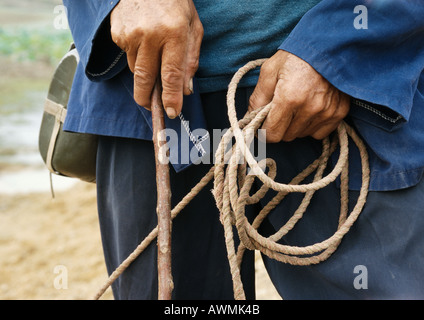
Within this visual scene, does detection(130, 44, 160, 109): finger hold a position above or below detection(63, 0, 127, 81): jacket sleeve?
below

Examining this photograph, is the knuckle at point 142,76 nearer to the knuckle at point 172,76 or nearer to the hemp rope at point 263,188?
the knuckle at point 172,76

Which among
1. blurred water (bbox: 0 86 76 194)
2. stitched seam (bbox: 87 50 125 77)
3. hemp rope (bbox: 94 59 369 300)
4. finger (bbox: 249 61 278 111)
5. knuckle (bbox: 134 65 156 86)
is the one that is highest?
stitched seam (bbox: 87 50 125 77)

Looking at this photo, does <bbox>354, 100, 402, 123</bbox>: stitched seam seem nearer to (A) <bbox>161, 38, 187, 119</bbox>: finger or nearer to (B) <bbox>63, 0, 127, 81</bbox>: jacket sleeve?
(A) <bbox>161, 38, 187, 119</bbox>: finger

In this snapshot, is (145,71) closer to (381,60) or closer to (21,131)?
(381,60)

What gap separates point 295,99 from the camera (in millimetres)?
888

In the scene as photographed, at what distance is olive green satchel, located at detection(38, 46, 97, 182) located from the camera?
4.05ft

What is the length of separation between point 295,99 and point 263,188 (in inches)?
8.2

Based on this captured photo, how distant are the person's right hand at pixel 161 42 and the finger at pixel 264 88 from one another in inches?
5.2

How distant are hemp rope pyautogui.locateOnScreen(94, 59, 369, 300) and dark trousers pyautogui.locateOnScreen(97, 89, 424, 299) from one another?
31mm

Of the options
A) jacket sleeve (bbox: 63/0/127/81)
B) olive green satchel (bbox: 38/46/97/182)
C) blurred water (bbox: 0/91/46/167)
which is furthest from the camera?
blurred water (bbox: 0/91/46/167)

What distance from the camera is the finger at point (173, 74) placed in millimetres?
870

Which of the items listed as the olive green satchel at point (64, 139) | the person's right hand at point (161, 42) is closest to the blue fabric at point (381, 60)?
the person's right hand at point (161, 42)

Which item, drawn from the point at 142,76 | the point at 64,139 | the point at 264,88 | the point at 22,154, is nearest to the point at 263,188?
the point at 264,88

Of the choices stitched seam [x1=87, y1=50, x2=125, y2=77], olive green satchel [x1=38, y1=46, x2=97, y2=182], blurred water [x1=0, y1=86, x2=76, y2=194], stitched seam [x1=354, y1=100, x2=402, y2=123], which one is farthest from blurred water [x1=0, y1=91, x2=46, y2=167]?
stitched seam [x1=354, y1=100, x2=402, y2=123]
